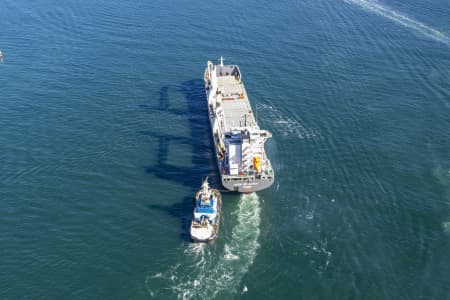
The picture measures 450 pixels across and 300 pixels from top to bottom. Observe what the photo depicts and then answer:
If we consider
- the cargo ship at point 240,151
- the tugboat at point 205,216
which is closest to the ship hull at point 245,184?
the cargo ship at point 240,151

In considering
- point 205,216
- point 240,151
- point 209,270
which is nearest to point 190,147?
point 240,151

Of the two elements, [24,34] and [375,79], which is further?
[24,34]

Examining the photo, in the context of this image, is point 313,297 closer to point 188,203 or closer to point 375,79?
point 188,203

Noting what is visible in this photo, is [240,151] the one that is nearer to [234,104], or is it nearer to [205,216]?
[205,216]

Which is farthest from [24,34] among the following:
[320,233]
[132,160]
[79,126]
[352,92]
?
[320,233]

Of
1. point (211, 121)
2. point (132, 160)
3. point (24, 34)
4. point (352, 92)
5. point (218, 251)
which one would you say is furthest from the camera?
point (24, 34)

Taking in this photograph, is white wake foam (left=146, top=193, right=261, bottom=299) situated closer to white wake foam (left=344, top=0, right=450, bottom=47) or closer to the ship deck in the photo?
the ship deck
